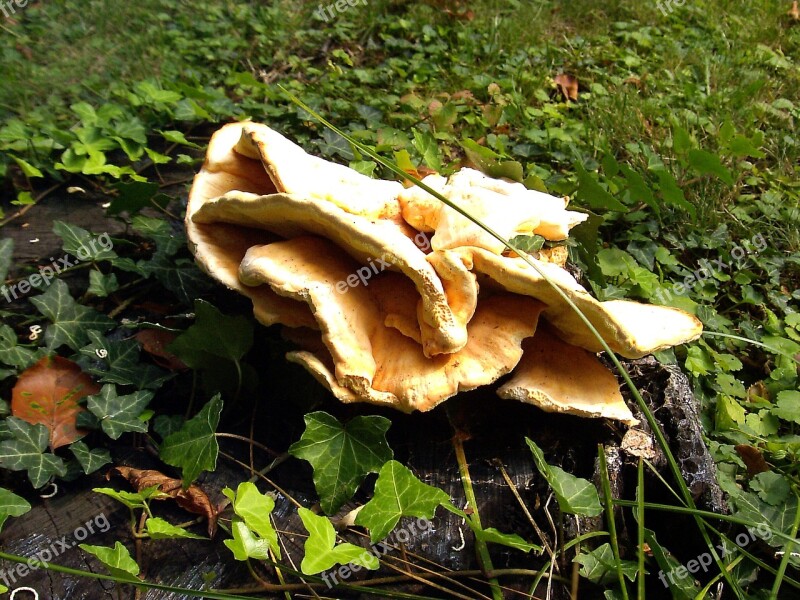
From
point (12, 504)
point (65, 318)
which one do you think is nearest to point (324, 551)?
point (12, 504)

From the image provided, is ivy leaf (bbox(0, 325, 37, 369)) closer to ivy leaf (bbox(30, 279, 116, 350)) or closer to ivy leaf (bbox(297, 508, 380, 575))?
ivy leaf (bbox(30, 279, 116, 350))

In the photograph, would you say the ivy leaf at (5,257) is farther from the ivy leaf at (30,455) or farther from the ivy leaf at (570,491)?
the ivy leaf at (570,491)

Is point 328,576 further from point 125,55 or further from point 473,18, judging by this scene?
point 473,18

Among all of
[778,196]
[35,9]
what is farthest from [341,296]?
[35,9]

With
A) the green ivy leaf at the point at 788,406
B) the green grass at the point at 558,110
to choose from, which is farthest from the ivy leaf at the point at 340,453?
the green ivy leaf at the point at 788,406

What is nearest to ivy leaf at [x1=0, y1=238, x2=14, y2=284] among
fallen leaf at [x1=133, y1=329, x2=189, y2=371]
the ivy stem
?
fallen leaf at [x1=133, y1=329, x2=189, y2=371]
